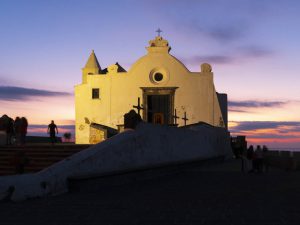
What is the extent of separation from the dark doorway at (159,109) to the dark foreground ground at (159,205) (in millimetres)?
24494

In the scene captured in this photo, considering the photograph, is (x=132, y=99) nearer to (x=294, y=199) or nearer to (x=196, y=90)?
(x=196, y=90)

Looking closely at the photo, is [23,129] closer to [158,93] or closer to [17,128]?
[17,128]

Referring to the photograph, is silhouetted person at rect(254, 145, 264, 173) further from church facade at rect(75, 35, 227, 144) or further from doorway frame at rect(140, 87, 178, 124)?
doorway frame at rect(140, 87, 178, 124)

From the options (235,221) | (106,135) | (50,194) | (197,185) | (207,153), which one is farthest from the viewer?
(106,135)

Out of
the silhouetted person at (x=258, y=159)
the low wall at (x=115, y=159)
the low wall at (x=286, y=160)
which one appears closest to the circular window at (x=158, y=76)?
the low wall at (x=286, y=160)

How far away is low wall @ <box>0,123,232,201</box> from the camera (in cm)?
1114

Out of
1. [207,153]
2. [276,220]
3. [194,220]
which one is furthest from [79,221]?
[207,153]

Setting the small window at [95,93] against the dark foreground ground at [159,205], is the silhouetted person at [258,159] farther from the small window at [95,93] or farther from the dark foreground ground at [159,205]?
the small window at [95,93]

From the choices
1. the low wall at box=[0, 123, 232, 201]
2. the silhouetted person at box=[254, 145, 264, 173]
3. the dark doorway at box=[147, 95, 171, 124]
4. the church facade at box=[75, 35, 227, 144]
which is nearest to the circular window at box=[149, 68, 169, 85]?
the church facade at box=[75, 35, 227, 144]

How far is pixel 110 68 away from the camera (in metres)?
39.2

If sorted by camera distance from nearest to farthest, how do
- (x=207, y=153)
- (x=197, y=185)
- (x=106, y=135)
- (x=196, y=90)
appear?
(x=197, y=185), (x=207, y=153), (x=106, y=135), (x=196, y=90)

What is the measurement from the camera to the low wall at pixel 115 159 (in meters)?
11.1

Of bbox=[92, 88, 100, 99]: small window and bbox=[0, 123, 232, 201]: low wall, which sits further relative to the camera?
bbox=[92, 88, 100, 99]: small window

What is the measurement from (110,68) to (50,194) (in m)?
28.3
